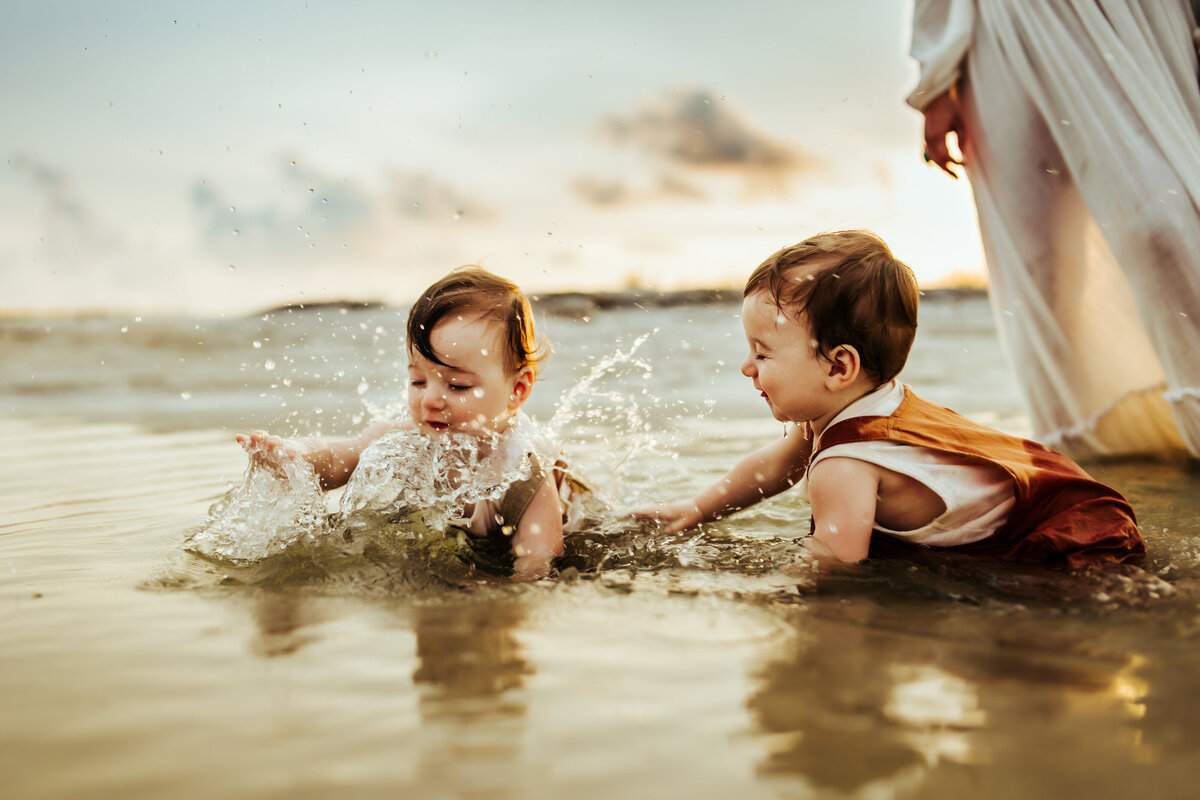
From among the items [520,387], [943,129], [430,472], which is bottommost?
[430,472]

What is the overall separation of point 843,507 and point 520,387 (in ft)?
3.36

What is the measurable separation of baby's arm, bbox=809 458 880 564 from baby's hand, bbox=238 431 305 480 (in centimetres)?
149

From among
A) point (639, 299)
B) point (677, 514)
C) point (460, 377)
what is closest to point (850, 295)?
point (677, 514)

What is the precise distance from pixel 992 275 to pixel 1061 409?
0.68 meters

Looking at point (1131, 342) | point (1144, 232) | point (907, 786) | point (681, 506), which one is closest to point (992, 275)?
point (1131, 342)

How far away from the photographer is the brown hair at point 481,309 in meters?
2.57

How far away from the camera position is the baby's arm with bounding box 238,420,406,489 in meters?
2.63

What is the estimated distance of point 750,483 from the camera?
2.92 metres

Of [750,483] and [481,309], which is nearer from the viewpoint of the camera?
[481,309]

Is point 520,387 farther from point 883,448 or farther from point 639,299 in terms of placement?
point 639,299

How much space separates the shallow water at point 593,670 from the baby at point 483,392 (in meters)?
0.19

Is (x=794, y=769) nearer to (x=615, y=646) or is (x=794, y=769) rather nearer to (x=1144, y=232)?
(x=615, y=646)

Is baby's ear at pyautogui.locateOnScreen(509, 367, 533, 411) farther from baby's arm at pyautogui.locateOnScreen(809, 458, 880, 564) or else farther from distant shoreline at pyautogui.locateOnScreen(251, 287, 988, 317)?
distant shoreline at pyautogui.locateOnScreen(251, 287, 988, 317)

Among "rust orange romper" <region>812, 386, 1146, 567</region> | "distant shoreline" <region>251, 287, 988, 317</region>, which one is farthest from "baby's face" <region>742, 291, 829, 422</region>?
"distant shoreline" <region>251, 287, 988, 317</region>
